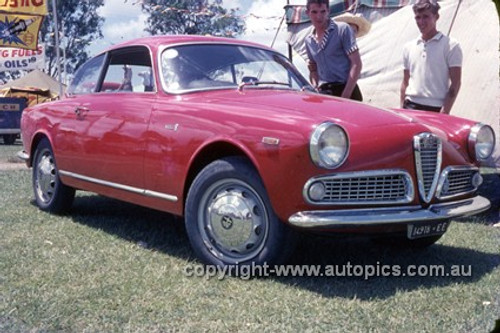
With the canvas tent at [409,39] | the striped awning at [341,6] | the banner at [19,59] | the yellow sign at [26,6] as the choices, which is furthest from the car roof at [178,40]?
the banner at [19,59]

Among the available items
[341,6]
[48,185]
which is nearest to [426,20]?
[48,185]

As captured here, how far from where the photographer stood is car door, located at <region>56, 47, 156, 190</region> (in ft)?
13.7

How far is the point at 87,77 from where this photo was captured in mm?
5387

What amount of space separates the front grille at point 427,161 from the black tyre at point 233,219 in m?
0.81

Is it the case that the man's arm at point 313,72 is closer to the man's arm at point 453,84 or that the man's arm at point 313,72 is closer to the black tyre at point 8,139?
the man's arm at point 453,84

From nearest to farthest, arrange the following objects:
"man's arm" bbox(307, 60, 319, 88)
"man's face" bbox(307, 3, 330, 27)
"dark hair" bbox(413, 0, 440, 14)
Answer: "dark hair" bbox(413, 0, 440, 14)
"man's face" bbox(307, 3, 330, 27)
"man's arm" bbox(307, 60, 319, 88)

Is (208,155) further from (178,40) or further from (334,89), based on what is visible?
(334,89)

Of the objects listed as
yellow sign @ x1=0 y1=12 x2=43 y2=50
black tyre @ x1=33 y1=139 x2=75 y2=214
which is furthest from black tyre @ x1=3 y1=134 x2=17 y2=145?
black tyre @ x1=33 y1=139 x2=75 y2=214

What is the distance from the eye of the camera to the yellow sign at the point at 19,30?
52.5 ft

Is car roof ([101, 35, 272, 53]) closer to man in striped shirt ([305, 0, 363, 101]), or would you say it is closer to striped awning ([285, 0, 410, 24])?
man in striped shirt ([305, 0, 363, 101])

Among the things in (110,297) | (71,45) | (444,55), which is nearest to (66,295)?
(110,297)

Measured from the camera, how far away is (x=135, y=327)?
2758 millimetres

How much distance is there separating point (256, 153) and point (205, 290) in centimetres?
80

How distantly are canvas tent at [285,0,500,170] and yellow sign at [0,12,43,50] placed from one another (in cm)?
923
